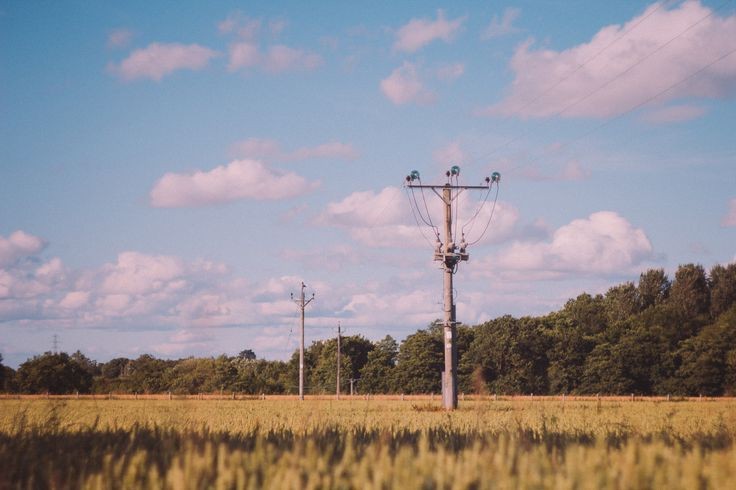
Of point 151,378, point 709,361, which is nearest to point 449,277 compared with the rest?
point 709,361

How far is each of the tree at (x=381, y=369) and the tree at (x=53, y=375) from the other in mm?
33908

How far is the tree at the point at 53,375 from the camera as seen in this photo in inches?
3226

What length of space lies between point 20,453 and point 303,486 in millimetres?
3698

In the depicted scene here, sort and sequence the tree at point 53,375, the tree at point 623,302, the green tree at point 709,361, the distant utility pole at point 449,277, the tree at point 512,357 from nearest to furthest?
the distant utility pole at point 449,277, the green tree at point 709,361, the tree at point 53,375, the tree at point 512,357, the tree at point 623,302

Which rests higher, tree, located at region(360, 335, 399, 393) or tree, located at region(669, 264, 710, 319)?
tree, located at region(669, 264, 710, 319)

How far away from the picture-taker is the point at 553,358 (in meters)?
86.2

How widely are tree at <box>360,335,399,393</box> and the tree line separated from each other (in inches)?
6.0

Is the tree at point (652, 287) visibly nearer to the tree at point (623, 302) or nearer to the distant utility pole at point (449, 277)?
the tree at point (623, 302)

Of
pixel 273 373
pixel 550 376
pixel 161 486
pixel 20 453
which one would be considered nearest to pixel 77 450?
pixel 20 453

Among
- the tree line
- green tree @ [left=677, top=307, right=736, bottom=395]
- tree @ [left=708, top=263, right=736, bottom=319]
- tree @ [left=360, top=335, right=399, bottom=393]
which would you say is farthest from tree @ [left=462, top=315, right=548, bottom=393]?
tree @ [left=708, top=263, right=736, bottom=319]

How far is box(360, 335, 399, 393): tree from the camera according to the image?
94750mm

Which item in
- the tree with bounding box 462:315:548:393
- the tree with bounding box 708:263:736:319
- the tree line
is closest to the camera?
the tree line

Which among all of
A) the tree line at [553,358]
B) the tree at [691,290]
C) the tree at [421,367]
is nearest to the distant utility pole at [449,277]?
the tree line at [553,358]

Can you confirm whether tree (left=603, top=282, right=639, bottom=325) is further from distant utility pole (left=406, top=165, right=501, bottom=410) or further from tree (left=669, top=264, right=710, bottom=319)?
distant utility pole (left=406, top=165, right=501, bottom=410)
